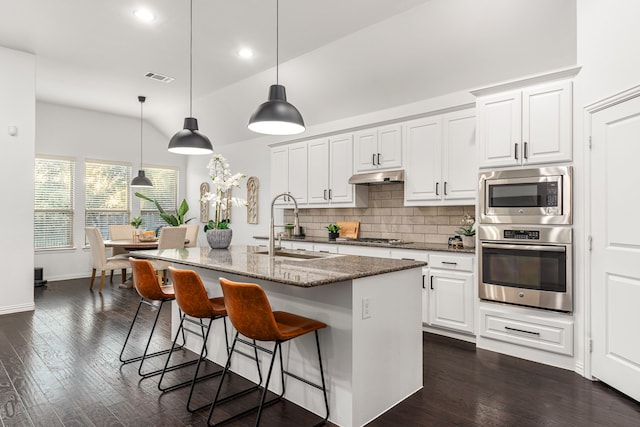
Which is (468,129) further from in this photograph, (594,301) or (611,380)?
(611,380)

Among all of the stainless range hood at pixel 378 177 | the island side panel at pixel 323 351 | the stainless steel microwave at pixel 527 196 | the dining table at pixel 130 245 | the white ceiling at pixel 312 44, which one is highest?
the white ceiling at pixel 312 44

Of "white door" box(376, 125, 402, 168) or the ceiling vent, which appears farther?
the ceiling vent

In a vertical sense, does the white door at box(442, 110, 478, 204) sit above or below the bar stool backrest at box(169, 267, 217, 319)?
above

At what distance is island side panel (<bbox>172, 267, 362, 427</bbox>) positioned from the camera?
2244 mm

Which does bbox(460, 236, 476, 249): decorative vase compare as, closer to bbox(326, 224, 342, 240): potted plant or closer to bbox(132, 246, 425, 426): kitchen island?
bbox(132, 246, 425, 426): kitchen island

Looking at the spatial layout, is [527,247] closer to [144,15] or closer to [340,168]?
[340,168]

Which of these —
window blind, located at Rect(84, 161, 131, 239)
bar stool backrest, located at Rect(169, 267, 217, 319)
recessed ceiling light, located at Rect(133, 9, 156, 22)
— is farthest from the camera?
window blind, located at Rect(84, 161, 131, 239)

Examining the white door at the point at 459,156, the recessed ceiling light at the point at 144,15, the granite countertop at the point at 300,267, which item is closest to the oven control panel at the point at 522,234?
the white door at the point at 459,156

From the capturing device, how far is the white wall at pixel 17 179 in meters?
4.72

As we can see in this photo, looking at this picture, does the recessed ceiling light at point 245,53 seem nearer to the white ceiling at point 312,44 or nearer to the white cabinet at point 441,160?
the white ceiling at point 312,44

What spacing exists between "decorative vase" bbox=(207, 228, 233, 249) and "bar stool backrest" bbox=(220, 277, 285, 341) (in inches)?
60.1

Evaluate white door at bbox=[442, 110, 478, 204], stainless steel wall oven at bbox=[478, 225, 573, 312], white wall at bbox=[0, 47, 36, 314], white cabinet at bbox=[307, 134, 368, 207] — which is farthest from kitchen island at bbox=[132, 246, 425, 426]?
white wall at bbox=[0, 47, 36, 314]

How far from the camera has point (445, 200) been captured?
4.18m

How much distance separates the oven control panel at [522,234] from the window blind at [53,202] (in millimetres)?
7409
